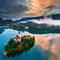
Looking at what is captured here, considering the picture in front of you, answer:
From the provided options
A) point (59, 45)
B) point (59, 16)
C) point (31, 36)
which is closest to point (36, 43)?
point (31, 36)

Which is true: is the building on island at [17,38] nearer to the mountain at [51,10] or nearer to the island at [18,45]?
the island at [18,45]

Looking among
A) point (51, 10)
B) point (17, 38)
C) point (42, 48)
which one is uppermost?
point (51, 10)

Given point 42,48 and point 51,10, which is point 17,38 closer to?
point 42,48

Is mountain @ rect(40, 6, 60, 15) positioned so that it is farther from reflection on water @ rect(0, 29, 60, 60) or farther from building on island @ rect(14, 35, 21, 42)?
building on island @ rect(14, 35, 21, 42)

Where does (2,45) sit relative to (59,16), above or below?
below

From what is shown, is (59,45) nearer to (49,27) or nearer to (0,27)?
(49,27)

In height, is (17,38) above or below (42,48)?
above

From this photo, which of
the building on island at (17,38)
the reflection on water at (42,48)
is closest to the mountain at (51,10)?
the reflection on water at (42,48)

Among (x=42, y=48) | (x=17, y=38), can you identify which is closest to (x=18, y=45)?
(x=17, y=38)
